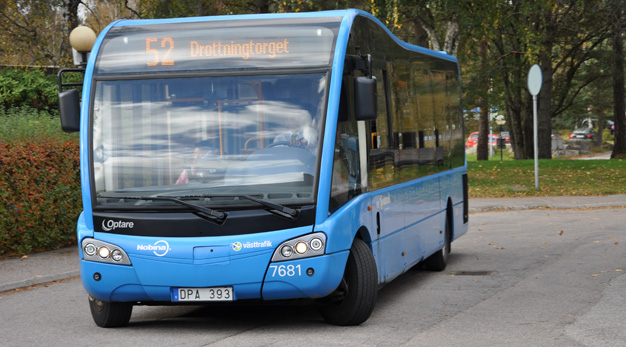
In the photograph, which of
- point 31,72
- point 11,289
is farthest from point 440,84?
point 31,72

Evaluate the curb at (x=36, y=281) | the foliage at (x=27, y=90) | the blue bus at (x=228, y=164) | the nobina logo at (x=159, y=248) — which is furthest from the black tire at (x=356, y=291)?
the foliage at (x=27, y=90)

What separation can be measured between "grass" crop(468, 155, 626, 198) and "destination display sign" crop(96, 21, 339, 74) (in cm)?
1738

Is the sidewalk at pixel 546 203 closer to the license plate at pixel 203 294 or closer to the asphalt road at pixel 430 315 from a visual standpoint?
the asphalt road at pixel 430 315

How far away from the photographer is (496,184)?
26562mm

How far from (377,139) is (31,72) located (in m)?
15.6

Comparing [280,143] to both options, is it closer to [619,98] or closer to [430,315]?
[430,315]

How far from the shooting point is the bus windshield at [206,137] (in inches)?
310

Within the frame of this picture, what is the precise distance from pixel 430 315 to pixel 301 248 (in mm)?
1791

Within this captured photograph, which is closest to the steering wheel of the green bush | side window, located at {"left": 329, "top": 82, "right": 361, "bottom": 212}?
side window, located at {"left": 329, "top": 82, "right": 361, "bottom": 212}

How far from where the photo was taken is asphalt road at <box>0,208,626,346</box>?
7.61 m

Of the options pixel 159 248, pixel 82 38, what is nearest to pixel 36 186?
pixel 82 38

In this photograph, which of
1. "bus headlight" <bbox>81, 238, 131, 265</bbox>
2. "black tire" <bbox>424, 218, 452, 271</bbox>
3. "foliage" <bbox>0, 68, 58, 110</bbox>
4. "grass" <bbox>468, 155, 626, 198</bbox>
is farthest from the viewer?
"grass" <bbox>468, 155, 626, 198</bbox>

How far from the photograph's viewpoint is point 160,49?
8.29 metres

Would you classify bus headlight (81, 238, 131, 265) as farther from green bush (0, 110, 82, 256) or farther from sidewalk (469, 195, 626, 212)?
sidewalk (469, 195, 626, 212)
